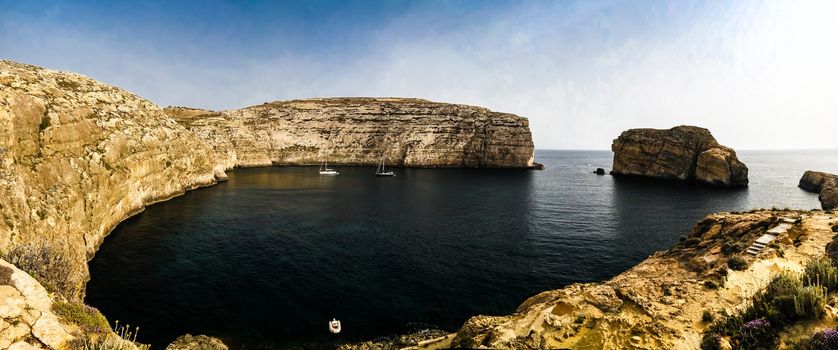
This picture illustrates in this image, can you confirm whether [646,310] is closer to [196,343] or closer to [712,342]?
[712,342]

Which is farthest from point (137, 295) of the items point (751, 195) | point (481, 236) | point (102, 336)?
point (751, 195)

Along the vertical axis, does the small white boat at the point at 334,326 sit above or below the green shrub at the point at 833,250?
below

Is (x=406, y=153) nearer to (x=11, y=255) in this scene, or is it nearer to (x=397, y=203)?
(x=397, y=203)

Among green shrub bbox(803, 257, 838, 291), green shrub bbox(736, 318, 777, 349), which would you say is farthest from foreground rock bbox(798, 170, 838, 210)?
green shrub bbox(736, 318, 777, 349)

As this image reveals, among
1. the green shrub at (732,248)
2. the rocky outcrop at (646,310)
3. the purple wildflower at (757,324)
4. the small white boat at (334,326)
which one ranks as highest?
the green shrub at (732,248)

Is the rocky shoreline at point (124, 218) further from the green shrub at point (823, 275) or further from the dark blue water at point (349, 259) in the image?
the dark blue water at point (349, 259)

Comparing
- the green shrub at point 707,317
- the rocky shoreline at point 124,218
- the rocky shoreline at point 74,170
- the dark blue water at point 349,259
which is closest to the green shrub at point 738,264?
the rocky shoreline at point 124,218

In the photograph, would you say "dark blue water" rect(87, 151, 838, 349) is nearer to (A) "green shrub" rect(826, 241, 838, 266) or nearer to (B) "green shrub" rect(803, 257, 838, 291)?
(A) "green shrub" rect(826, 241, 838, 266)
